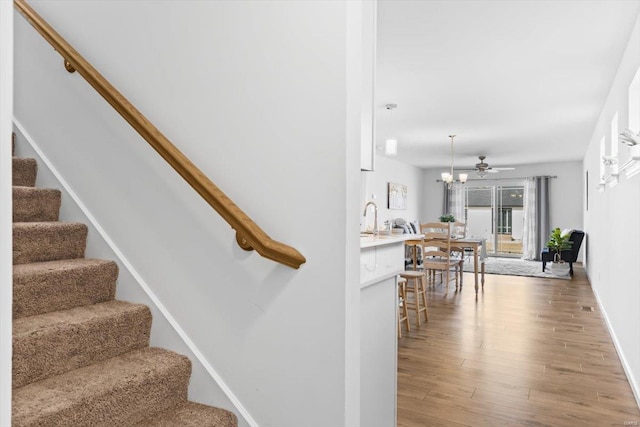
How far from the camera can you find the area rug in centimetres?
858

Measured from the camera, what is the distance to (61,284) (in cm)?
187

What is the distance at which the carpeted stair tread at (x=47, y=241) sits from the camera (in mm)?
1982

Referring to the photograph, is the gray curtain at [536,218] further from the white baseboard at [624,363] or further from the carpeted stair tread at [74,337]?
the carpeted stair tread at [74,337]

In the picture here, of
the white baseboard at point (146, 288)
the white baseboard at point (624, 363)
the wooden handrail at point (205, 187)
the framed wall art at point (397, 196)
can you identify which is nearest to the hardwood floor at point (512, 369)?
the white baseboard at point (624, 363)

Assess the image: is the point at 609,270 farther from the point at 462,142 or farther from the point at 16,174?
the point at 16,174

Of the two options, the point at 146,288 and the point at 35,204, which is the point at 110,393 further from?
the point at 35,204

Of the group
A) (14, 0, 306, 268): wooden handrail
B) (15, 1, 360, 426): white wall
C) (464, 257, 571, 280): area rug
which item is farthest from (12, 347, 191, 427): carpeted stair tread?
(464, 257, 571, 280): area rug

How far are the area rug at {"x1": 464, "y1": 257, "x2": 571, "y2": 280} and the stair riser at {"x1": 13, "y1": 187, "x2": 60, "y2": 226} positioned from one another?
26.4 ft

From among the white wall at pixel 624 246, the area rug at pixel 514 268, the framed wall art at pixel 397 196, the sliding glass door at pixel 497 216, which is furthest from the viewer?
the sliding glass door at pixel 497 216

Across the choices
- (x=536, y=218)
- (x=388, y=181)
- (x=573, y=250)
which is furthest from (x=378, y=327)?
(x=536, y=218)

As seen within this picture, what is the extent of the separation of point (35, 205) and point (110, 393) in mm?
1192

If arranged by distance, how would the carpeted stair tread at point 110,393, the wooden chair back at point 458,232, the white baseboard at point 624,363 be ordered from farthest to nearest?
the wooden chair back at point 458,232 → the white baseboard at point 624,363 → the carpeted stair tread at point 110,393

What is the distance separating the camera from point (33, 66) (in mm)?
2477

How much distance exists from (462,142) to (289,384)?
24.9 ft
